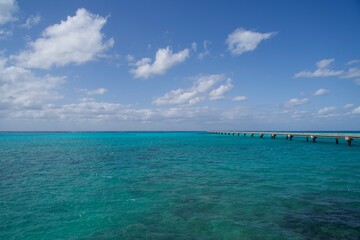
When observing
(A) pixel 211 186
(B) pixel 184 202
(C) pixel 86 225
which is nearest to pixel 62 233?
(C) pixel 86 225

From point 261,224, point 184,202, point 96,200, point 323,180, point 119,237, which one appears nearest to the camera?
point 119,237

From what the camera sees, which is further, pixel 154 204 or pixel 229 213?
pixel 154 204

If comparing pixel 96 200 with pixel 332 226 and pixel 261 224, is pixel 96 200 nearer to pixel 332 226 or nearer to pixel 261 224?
pixel 261 224

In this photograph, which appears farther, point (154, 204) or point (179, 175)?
point (179, 175)

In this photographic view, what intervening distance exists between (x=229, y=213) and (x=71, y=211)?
621cm

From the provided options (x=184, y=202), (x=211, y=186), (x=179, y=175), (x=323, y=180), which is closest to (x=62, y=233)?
(x=184, y=202)

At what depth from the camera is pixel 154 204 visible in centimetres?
1091

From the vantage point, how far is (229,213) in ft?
31.6

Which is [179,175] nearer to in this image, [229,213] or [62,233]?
[229,213]

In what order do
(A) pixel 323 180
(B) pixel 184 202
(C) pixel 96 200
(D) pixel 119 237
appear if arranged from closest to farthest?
(D) pixel 119 237 < (B) pixel 184 202 < (C) pixel 96 200 < (A) pixel 323 180

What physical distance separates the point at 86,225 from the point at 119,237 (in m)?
1.72

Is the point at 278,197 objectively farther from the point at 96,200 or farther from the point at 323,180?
the point at 96,200

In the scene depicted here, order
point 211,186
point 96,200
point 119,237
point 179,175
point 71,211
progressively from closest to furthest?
point 119,237 → point 71,211 → point 96,200 → point 211,186 → point 179,175

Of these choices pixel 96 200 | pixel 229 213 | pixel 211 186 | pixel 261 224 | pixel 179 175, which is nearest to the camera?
pixel 261 224
